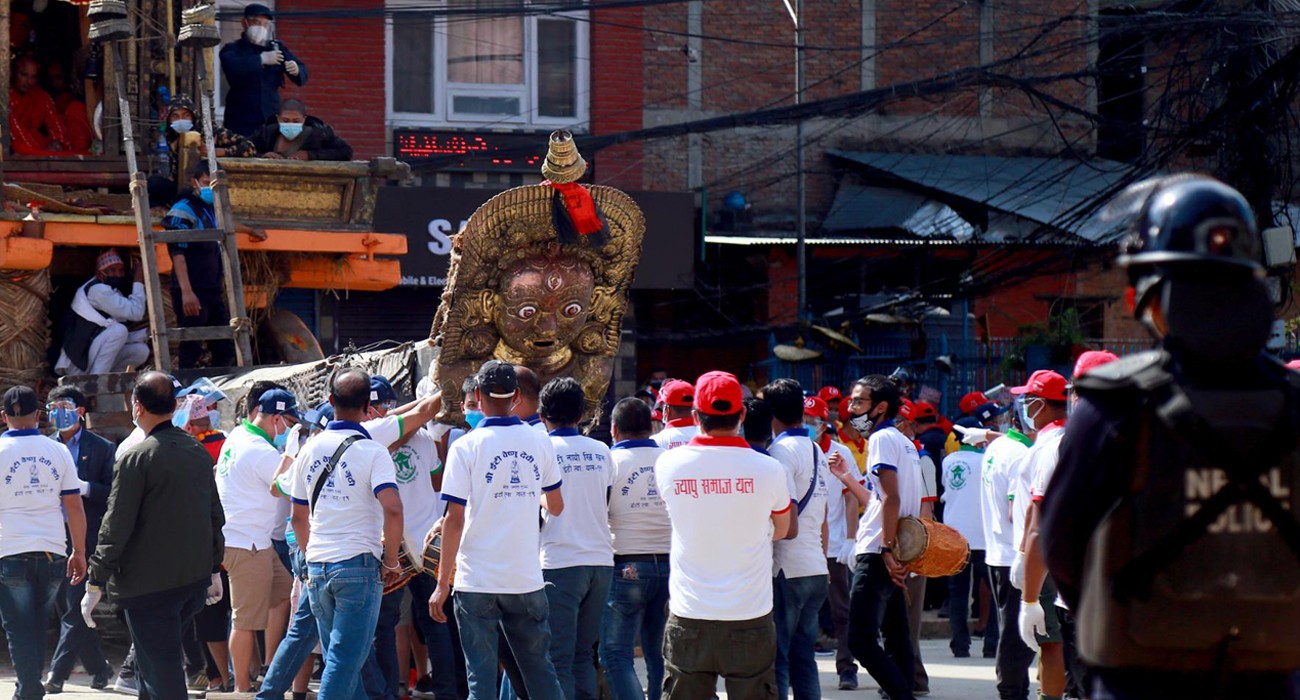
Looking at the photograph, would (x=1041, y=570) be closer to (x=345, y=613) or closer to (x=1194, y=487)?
(x=345, y=613)

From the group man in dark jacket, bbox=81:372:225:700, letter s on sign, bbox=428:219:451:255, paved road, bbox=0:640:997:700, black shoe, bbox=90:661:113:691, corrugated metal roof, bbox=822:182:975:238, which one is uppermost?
corrugated metal roof, bbox=822:182:975:238

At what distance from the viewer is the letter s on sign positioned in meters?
17.9

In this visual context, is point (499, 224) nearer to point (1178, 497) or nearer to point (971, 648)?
point (971, 648)

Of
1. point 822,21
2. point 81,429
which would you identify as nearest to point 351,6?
point 822,21

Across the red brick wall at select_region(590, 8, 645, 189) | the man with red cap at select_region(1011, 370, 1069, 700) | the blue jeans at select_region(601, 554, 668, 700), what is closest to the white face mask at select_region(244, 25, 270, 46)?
the red brick wall at select_region(590, 8, 645, 189)

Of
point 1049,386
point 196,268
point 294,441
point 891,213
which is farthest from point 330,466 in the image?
point 891,213

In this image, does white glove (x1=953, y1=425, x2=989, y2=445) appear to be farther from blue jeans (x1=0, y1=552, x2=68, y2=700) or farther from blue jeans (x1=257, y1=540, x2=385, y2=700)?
blue jeans (x1=0, y1=552, x2=68, y2=700)

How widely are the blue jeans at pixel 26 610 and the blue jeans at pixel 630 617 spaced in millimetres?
3095

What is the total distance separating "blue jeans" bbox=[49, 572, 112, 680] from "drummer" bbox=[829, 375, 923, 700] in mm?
4536

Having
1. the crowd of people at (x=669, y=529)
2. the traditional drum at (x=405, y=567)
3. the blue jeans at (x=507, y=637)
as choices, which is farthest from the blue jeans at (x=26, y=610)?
the blue jeans at (x=507, y=637)

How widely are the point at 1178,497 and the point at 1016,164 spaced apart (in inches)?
716

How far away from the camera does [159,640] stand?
7520 mm

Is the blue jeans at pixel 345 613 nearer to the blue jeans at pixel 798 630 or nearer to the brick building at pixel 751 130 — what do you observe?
the blue jeans at pixel 798 630

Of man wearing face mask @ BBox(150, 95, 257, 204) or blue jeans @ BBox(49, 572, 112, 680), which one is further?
man wearing face mask @ BBox(150, 95, 257, 204)
